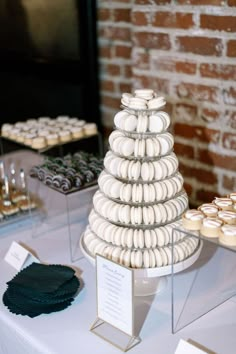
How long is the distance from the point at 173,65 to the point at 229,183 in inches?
15.7

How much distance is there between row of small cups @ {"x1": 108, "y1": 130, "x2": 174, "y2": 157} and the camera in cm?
103

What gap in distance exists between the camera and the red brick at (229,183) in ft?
4.96

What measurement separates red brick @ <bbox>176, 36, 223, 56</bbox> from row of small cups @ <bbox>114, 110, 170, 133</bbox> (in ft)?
1.60

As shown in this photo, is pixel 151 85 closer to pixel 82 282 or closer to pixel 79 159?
pixel 79 159

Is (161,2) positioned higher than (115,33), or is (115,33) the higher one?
(161,2)

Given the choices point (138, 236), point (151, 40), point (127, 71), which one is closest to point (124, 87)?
point (127, 71)

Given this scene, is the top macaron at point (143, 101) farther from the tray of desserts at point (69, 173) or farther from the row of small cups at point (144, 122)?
the tray of desserts at point (69, 173)

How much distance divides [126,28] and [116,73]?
0.19 metres

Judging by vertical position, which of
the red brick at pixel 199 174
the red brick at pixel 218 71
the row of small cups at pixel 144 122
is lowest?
the red brick at pixel 199 174

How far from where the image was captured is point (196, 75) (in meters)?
1.52

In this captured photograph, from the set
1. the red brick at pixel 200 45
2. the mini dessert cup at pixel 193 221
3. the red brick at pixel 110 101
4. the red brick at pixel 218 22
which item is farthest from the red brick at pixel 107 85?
the mini dessert cup at pixel 193 221

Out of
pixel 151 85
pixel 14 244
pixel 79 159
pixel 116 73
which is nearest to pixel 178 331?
pixel 14 244

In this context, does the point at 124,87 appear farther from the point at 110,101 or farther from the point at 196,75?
the point at 196,75

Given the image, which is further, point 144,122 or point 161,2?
point 161,2
